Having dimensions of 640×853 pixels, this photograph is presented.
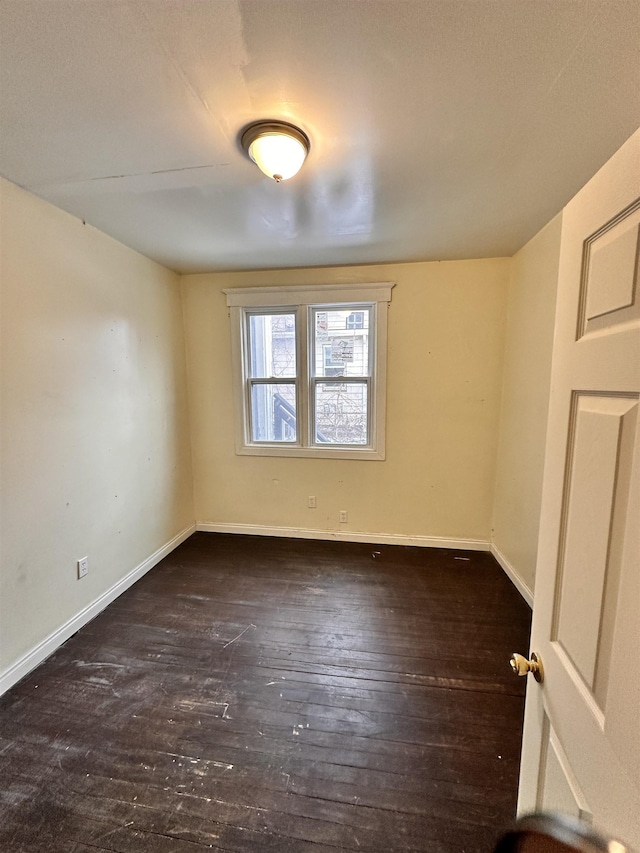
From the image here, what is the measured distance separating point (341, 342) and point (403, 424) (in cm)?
93

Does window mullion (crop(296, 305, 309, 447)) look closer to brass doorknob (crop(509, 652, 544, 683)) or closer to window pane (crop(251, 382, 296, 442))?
window pane (crop(251, 382, 296, 442))

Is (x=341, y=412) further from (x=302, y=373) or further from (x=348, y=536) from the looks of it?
(x=348, y=536)

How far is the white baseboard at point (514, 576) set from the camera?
7.73 feet

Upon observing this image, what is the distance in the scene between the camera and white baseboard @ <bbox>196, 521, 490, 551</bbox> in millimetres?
3121

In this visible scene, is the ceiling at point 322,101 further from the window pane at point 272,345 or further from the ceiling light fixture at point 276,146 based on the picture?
the window pane at point 272,345

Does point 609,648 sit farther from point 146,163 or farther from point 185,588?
point 185,588

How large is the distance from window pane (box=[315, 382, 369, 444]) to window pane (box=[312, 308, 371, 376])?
13 centimetres

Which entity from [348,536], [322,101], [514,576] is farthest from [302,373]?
[514,576]

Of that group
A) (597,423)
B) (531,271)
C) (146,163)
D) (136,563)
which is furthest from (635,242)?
(136,563)

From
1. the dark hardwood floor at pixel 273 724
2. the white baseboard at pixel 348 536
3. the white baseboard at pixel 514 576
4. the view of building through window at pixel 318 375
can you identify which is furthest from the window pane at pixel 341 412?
the white baseboard at pixel 514 576

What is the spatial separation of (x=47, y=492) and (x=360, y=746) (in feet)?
6.64

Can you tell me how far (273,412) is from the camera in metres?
3.37

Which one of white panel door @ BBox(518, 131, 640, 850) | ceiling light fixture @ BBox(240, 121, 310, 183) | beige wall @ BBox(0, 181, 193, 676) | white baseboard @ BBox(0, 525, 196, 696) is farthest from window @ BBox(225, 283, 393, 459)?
white panel door @ BBox(518, 131, 640, 850)

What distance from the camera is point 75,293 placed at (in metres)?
2.10
